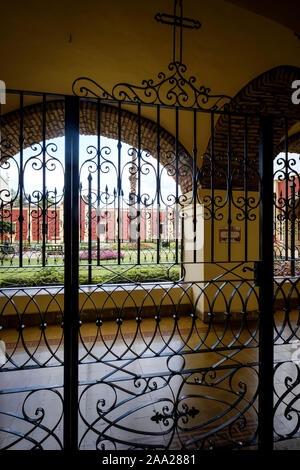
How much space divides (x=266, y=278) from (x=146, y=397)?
1649mm

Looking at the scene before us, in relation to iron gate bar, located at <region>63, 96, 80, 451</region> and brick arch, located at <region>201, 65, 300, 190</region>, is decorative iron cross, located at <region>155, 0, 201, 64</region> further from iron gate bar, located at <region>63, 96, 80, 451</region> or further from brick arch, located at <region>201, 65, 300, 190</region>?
iron gate bar, located at <region>63, 96, 80, 451</region>

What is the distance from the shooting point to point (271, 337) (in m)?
1.93

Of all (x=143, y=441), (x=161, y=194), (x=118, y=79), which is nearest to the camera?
(x=161, y=194)

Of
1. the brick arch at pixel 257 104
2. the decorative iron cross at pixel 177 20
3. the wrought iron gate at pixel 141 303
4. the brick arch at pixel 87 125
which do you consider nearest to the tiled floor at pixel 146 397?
the wrought iron gate at pixel 141 303

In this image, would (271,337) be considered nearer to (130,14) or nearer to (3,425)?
(3,425)

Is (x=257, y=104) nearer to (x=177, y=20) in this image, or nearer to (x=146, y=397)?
(x=177, y=20)

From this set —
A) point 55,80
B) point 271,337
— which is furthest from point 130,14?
point 271,337

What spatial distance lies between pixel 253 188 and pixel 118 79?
2.81 meters

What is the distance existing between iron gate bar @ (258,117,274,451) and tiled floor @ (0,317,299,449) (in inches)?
3.7

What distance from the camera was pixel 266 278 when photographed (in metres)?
1.94

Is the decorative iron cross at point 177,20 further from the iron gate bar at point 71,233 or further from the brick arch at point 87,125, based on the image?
the iron gate bar at point 71,233

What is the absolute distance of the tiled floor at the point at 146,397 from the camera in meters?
1.74

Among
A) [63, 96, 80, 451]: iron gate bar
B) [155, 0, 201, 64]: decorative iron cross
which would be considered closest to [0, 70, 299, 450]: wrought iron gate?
[63, 96, 80, 451]: iron gate bar

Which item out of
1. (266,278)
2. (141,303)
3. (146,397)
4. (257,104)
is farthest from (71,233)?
(257,104)
